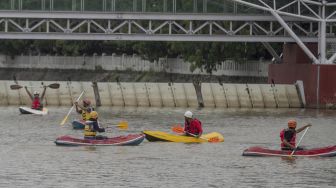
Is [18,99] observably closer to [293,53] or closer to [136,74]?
[293,53]

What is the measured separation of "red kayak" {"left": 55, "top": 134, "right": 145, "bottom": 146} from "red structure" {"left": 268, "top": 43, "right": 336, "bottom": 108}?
105ft

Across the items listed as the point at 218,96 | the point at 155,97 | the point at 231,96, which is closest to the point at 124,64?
the point at 155,97

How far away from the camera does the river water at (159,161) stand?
45688 mm

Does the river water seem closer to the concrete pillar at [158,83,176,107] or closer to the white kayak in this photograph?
the white kayak

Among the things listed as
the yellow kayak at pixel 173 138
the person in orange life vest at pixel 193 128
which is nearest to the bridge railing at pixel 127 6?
the yellow kayak at pixel 173 138

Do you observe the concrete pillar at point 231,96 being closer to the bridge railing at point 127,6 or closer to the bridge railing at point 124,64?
the bridge railing at point 127,6

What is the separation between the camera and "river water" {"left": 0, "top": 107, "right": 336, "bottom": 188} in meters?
45.7

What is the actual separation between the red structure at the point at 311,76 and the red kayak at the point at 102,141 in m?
31.9

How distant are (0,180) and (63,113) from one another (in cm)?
3980

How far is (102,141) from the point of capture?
5628 centimetres

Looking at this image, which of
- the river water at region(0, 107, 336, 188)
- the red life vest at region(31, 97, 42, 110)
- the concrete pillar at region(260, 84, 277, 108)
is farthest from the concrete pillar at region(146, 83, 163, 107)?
the river water at region(0, 107, 336, 188)

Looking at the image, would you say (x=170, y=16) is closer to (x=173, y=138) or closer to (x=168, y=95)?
(x=168, y=95)

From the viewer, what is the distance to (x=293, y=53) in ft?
312

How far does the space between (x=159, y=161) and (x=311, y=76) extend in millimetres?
38225
